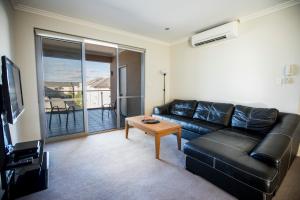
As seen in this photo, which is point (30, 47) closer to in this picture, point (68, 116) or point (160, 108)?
point (68, 116)


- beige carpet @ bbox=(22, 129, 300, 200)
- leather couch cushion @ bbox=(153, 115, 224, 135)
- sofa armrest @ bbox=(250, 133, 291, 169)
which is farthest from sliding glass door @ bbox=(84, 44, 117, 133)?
sofa armrest @ bbox=(250, 133, 291, 169)

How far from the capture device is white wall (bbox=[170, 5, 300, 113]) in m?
2.56

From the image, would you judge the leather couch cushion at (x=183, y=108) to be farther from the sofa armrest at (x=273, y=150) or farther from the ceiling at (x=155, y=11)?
the sofa armrest at (x=273, y=150)

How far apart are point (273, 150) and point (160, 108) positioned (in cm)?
282

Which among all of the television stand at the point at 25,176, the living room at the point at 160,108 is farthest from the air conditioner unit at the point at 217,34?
the television stand at the point at 25,176

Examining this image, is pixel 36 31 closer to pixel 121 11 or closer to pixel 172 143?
pixel 121 11

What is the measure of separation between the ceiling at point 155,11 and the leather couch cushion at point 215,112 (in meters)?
1.83

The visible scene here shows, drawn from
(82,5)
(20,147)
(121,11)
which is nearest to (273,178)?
(20,147)

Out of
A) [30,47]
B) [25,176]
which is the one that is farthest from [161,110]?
[30,47]

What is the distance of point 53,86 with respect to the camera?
320cm

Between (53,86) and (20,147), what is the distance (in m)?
1.68

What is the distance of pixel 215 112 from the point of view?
325 centimetres

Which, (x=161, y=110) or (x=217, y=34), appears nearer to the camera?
(x=217, y=34)

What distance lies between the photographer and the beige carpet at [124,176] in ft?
5.54
